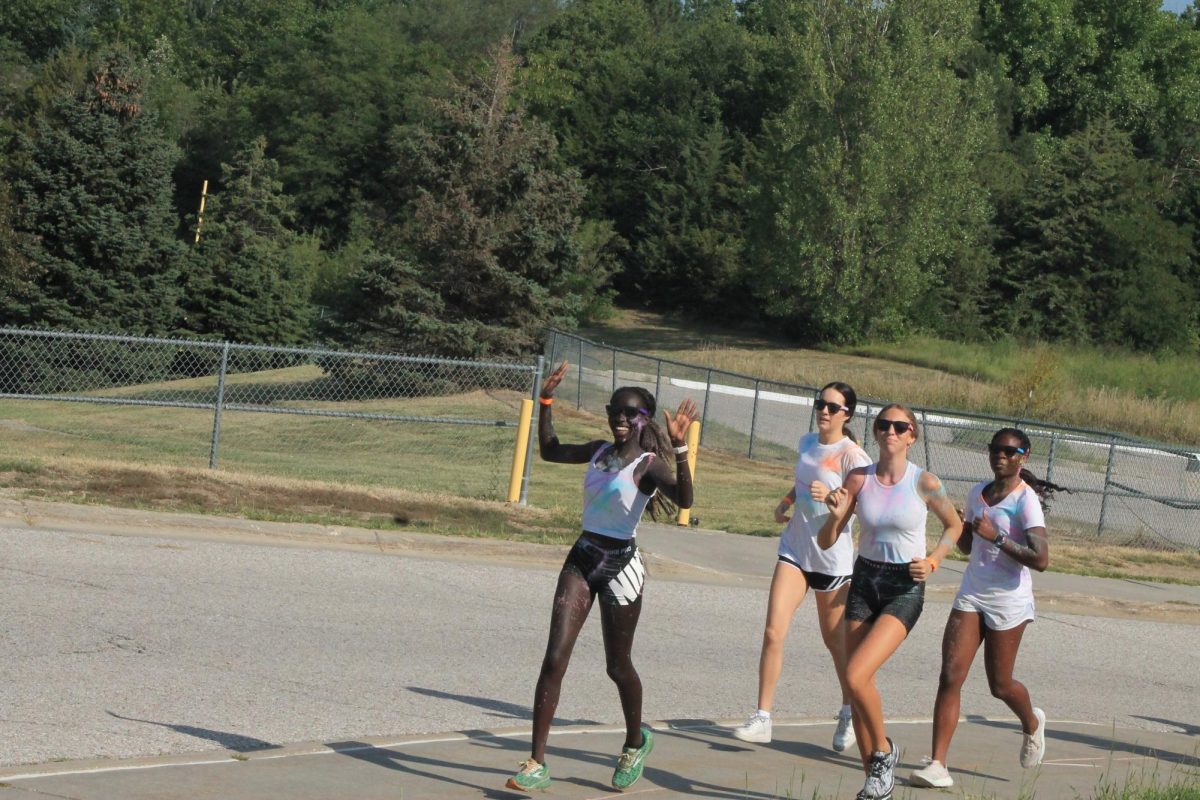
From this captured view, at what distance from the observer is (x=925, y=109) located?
179 ft

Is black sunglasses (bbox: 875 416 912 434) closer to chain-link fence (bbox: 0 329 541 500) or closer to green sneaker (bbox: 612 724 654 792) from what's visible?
green sneaker (bbox: 612 724 654 792)

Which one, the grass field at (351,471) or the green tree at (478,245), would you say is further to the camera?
the green tree at (478,245)

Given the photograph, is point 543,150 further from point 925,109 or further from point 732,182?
point 732,182

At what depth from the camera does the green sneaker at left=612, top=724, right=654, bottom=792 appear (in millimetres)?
6180

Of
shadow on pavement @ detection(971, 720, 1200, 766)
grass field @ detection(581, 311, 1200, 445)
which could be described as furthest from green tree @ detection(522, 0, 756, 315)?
shadow on pavement @ detection(971, 720, 1200, 766)

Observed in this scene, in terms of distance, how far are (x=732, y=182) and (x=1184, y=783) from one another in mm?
67598

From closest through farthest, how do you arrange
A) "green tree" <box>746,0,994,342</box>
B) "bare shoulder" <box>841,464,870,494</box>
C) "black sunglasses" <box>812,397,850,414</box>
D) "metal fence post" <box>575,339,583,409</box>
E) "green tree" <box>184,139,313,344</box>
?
1. "bare shoulder" <box>841,464,870,494</box>
2. "black sunglasses" <box>812,397,850,414</box>
3. "metal fence post" <box>575,339,583,409</box>
4. "green tree" <box>184,139,313,344</box>
5. "green tree" <box>746,0,994,342</box>

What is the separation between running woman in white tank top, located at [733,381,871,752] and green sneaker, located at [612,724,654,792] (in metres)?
1.24

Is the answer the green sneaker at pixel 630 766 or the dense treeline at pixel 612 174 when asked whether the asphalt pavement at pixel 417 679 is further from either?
the dense treeline at pixel 612 174

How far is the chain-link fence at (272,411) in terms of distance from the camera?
18.0 meters

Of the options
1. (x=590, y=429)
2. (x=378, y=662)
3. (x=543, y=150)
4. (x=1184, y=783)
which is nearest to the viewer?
(x=1184, y=783)

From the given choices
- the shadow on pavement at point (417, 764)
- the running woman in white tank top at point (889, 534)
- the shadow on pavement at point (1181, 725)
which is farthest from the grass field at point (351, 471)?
the running woman in white tank top at point (889, 534)

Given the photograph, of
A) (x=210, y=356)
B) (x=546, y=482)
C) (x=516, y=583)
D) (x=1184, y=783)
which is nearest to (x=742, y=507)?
(x=546, y=482)

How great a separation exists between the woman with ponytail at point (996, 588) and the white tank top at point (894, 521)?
1.16 feet
